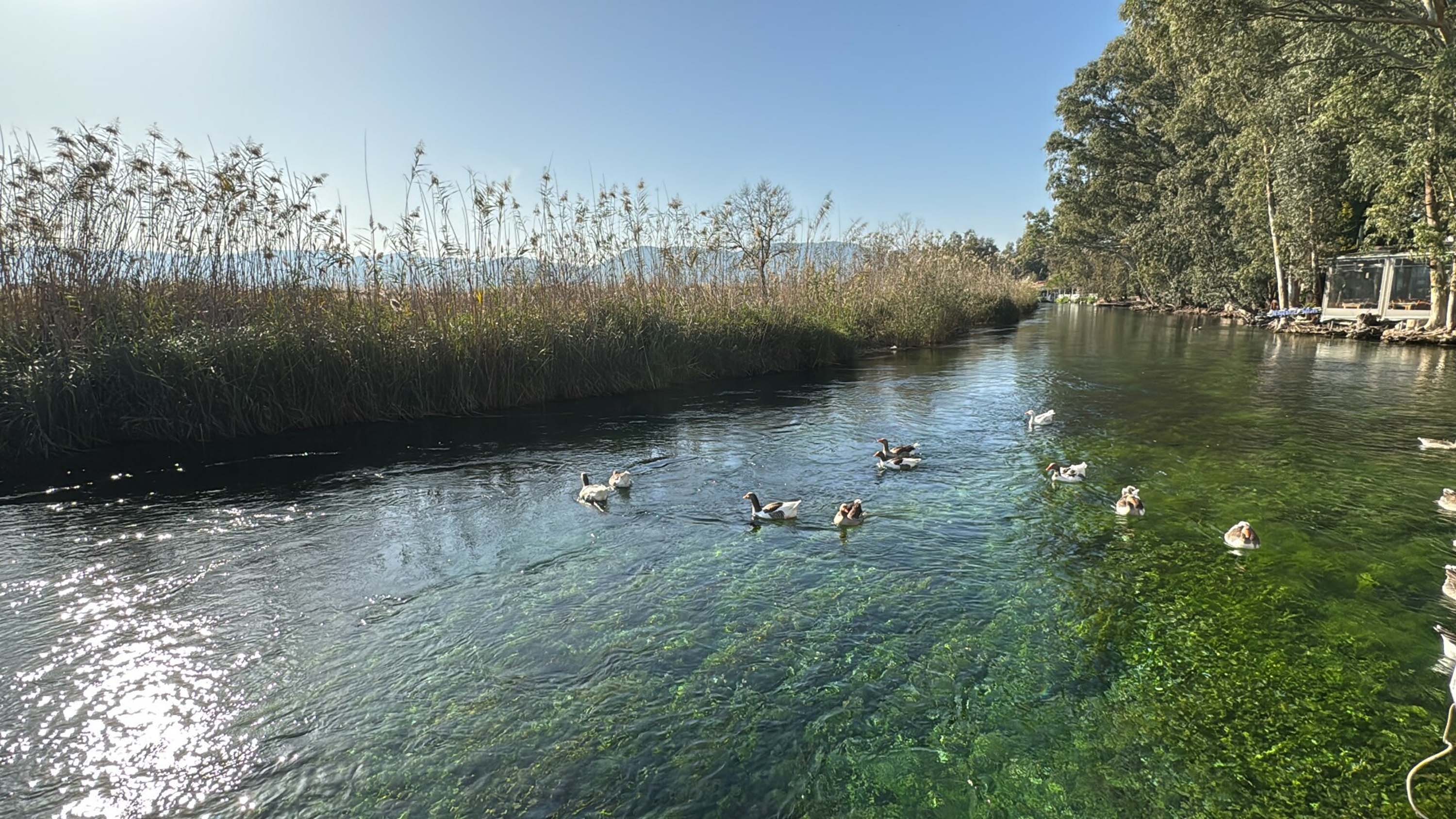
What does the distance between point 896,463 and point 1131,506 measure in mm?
2383

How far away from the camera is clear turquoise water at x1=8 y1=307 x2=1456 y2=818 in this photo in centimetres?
314

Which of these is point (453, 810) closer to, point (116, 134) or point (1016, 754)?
point (1016, 754)

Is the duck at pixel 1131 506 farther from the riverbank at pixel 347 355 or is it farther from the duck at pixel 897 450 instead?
the riverbank at pixel 347 355

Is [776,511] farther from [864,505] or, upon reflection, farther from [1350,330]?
[1350,330]

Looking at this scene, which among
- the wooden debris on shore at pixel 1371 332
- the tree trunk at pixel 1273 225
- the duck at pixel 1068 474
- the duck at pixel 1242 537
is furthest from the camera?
the tree trunk at pixel 1273 225

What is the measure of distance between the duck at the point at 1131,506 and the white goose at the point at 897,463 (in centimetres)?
208

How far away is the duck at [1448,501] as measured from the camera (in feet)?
20.5

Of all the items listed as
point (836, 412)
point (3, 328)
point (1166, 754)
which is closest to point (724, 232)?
point (836, 412)

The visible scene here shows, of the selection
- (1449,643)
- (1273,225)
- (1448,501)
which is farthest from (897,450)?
(1273,225)

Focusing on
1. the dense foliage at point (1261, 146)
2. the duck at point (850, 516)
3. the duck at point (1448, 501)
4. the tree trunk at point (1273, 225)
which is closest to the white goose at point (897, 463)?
the duck at point (850, 516)

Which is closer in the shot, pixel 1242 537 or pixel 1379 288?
pixel 1242 537

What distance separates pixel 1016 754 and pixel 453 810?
8.02 feet

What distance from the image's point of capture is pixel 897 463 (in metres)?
8.07

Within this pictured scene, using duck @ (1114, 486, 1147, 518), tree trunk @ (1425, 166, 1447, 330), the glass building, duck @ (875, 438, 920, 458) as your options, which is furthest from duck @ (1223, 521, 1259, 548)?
the glass building
